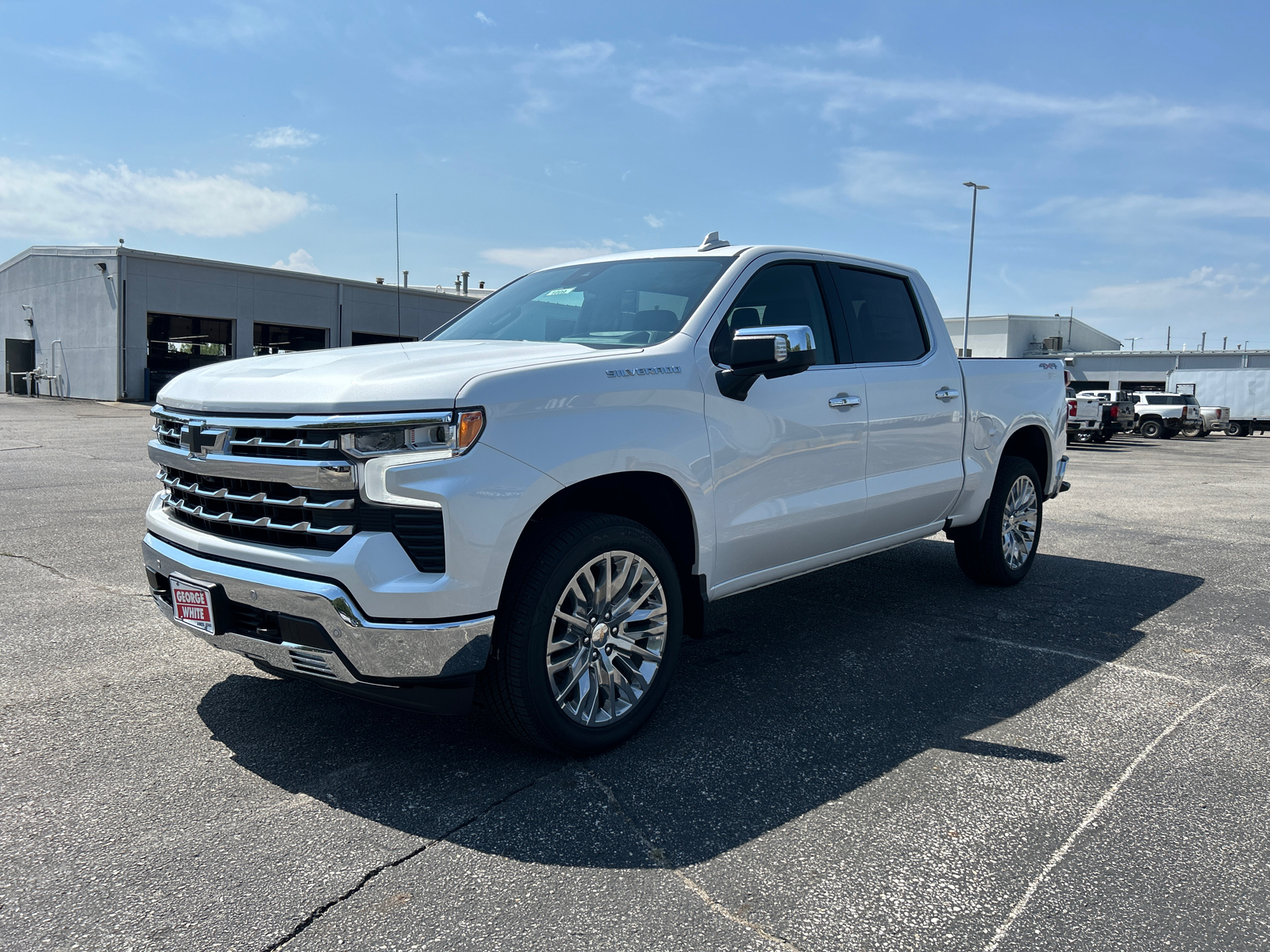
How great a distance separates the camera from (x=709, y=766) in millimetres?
3328

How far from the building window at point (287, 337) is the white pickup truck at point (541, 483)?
33943 mm

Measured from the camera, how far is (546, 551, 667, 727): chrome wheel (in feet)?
10.8

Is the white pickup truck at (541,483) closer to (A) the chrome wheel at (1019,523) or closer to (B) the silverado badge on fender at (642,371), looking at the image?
(B) the silverado badge on fender at (642,371)

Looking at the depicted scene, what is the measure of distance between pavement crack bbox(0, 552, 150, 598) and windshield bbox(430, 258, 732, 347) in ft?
8.26

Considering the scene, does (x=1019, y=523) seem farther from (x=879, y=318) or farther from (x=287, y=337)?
(x=287, y=337)

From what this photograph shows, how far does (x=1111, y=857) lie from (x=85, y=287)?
3727 centimetres

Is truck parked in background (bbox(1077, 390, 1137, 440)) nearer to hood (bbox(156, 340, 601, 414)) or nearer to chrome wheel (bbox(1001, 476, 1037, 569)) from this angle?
chrome wheel (bbox(1001, 476, 1037, 569))

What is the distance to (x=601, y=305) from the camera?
14.1 feet

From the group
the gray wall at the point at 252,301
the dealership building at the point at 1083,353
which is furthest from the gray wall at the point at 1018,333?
the gray wall at the point at 252,301

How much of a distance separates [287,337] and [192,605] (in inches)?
1427

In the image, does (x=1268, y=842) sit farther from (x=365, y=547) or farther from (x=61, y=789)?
(x=61, y=789)

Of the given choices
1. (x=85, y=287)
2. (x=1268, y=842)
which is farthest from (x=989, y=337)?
(x=1268, y=842)

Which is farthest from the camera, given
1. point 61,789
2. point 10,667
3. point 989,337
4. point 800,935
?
point 989,337

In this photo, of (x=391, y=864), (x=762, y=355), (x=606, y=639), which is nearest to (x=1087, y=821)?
(x=606, y=639)
